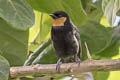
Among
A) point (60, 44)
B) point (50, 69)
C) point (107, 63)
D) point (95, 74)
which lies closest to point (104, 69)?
point (107, 63)

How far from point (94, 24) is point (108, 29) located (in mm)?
75

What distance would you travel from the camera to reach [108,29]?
69.7 inches

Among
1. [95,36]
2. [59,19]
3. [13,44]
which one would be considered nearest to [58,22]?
[59,19]

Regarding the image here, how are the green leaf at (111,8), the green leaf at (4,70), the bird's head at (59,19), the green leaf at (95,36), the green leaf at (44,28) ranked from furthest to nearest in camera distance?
the bird's head at (59,19)
the green leaf at (44,28)
the green leaf at (95,36)
the green leaf at (111,8)
the green leaf at (4,70)

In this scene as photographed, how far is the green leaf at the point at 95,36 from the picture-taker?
5.33 ft

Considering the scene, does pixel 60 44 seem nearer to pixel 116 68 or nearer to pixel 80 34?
pixel 80 34

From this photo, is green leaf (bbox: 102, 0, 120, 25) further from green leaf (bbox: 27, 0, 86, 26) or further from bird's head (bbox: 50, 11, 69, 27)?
bird's head (bbox: 50, 11, 69, 27)

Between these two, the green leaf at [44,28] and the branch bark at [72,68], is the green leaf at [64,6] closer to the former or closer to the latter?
the green leaf at [44,28]

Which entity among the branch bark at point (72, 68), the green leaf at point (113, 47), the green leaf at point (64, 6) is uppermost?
the green leaf at point (64, 6)

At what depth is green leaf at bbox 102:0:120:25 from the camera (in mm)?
1313

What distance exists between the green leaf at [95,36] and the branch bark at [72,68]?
0.33 metres

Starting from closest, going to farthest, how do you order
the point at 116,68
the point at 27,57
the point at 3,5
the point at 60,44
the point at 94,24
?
the point at 116,68 → the point at 3,5 → the point at 27,57 → the point at 94,24 → the point at 60,44

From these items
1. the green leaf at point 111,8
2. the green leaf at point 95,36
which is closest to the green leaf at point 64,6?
the green leaf at point 95,36

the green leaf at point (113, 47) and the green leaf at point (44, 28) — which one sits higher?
the green leaf at point (44, 28)
